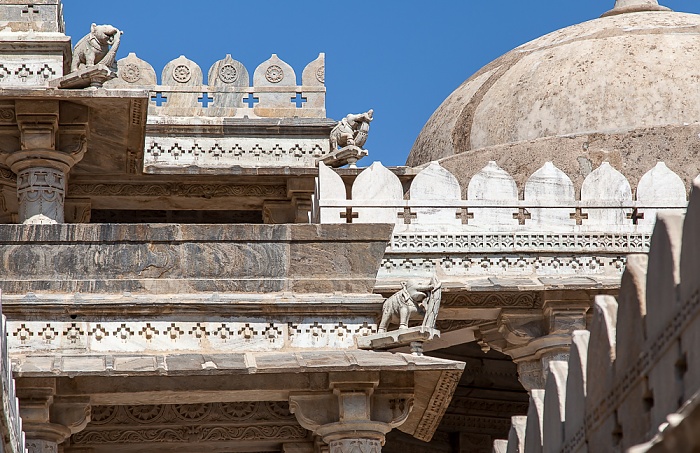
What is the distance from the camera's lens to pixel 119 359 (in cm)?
1320

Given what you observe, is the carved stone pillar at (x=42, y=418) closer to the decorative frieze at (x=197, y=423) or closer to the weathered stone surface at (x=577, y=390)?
the decorative frieze at (x=197, y=423)

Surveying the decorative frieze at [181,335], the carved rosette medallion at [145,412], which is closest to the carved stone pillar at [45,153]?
the carved rosette medallion at [145,412]

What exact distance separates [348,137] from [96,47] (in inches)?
152

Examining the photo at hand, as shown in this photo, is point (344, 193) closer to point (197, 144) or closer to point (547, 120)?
point (547, 120)

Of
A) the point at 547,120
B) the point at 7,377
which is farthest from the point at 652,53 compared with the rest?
the point at 7,377

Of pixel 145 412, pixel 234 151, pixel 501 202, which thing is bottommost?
pixel 145 412

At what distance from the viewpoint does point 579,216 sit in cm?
1892

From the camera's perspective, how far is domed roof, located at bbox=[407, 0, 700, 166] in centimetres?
2164

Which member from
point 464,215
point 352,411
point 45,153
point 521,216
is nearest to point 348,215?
point 464,215

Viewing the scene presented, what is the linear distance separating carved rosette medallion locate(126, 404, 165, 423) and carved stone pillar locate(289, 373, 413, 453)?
158cm

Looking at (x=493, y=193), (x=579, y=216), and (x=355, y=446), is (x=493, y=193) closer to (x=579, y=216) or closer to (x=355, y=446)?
(x=579, y=216)

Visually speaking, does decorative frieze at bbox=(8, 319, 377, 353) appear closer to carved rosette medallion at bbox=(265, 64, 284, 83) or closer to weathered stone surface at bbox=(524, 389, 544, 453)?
weathered stone surface at bbox=(524, 389, 544, 453)

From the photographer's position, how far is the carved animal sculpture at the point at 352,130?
2258cm

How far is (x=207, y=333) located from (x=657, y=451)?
810 centimetres
